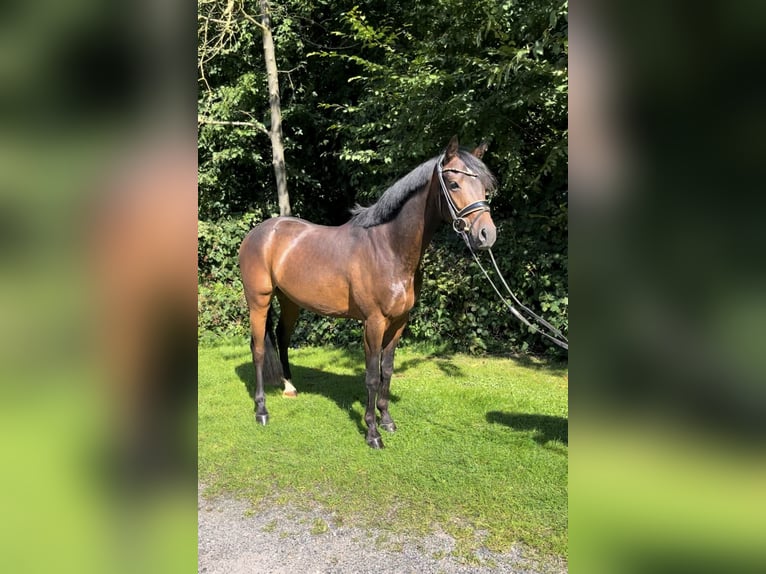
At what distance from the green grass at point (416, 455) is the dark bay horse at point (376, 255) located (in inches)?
13.7

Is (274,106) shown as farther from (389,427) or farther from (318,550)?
(318,550)

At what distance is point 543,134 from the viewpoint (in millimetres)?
6184

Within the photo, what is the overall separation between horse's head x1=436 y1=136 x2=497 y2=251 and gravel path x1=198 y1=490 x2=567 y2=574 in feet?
6.06

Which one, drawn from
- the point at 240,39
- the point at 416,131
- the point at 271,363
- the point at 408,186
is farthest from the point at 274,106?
the point at 408,186

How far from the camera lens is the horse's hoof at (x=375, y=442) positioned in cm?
388

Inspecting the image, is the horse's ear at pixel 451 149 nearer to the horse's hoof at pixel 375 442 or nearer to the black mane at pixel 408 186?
the black mane at pixel 408 186

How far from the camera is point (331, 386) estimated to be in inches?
225

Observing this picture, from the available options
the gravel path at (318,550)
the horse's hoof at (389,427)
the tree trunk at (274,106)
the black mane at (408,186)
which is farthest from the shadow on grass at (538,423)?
the tree trunk at (274,106)
